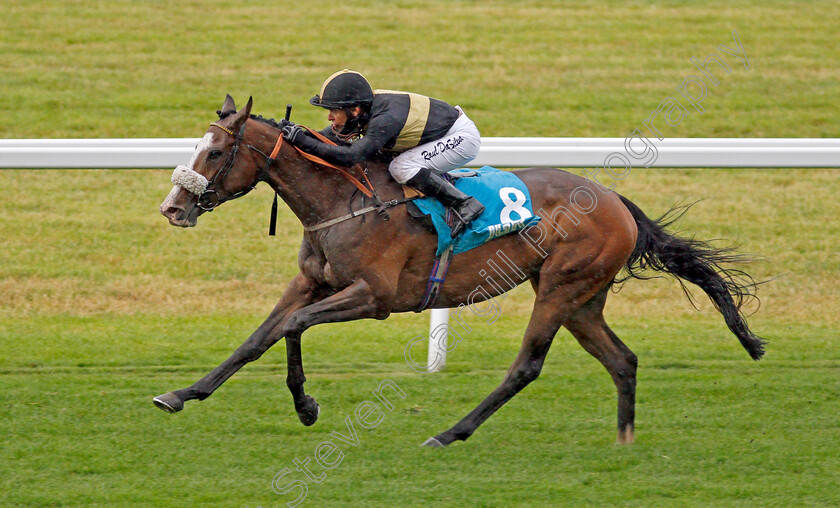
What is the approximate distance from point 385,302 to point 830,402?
2.44 metres

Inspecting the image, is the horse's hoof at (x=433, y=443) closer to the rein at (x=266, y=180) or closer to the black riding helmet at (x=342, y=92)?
the rein at (x=266, y=180)

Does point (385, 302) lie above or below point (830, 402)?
above

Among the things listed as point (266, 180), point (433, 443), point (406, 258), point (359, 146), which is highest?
point (359, 146)

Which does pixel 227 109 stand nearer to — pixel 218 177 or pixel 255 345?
pixel 218 177

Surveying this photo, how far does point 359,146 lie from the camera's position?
472 centimetres

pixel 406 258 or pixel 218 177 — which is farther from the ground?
pixel 218 177

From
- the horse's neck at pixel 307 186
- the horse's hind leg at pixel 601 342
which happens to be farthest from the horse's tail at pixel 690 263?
the horse's neck at pixel 307 186

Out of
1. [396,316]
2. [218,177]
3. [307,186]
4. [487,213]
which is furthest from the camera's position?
[396,316]

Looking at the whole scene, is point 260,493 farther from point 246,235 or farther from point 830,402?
point 246,235

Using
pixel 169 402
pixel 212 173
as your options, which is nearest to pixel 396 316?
pixel 169 402

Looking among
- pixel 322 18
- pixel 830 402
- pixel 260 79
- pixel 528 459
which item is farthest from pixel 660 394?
pixel 322 18

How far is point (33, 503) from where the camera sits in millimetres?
4164

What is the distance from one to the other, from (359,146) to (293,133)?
299 millimetres

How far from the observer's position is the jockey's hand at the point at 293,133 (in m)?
4.75
